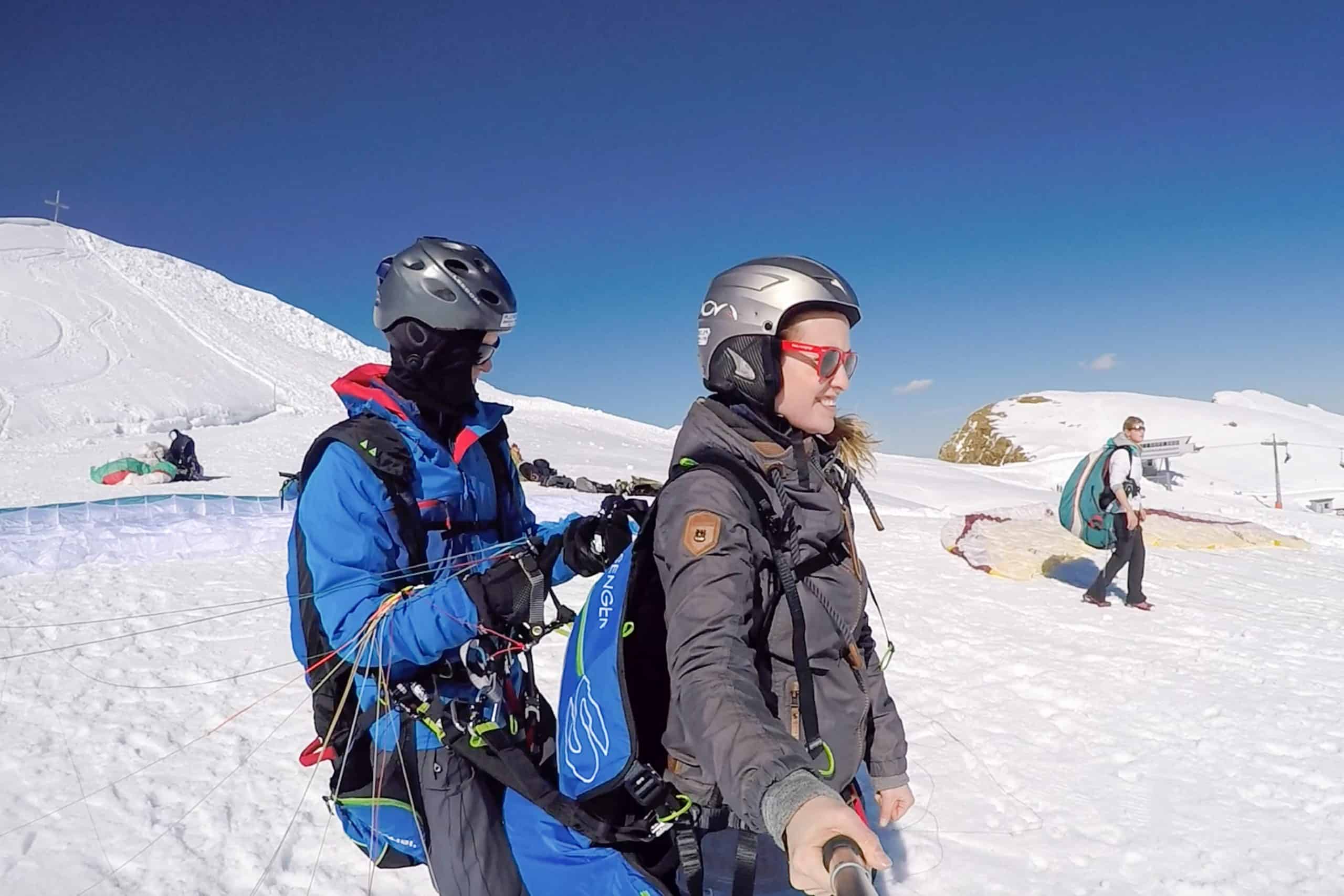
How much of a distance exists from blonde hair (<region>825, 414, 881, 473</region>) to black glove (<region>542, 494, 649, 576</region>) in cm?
75

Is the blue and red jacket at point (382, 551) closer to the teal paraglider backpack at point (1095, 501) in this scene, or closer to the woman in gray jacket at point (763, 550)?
the woman in gray jacket at point (763, 550)

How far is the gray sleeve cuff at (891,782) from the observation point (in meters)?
2.89

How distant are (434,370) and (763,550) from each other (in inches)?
64.2

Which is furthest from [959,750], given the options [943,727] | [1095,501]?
[1095,501]

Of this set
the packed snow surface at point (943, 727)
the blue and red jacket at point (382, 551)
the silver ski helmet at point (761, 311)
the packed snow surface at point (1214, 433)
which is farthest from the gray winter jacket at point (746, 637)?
the packed snow surface at point (1214, 433)

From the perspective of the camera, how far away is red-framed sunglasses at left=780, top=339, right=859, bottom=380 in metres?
2.45

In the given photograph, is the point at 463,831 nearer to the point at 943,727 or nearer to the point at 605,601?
the point at 605,601

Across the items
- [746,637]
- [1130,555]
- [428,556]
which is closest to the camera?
[746,637]

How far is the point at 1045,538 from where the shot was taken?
11922 mm

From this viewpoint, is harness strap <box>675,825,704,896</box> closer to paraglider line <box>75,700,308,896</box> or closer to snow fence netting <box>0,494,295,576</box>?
paraglider line <box>75,700,308,896</box>

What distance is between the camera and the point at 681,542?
2098 millimetres

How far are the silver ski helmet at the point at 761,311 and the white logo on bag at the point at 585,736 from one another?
1.05 metres

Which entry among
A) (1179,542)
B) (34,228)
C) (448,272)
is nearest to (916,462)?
(1179,542)

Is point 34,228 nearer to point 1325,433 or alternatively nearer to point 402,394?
point 402,394
